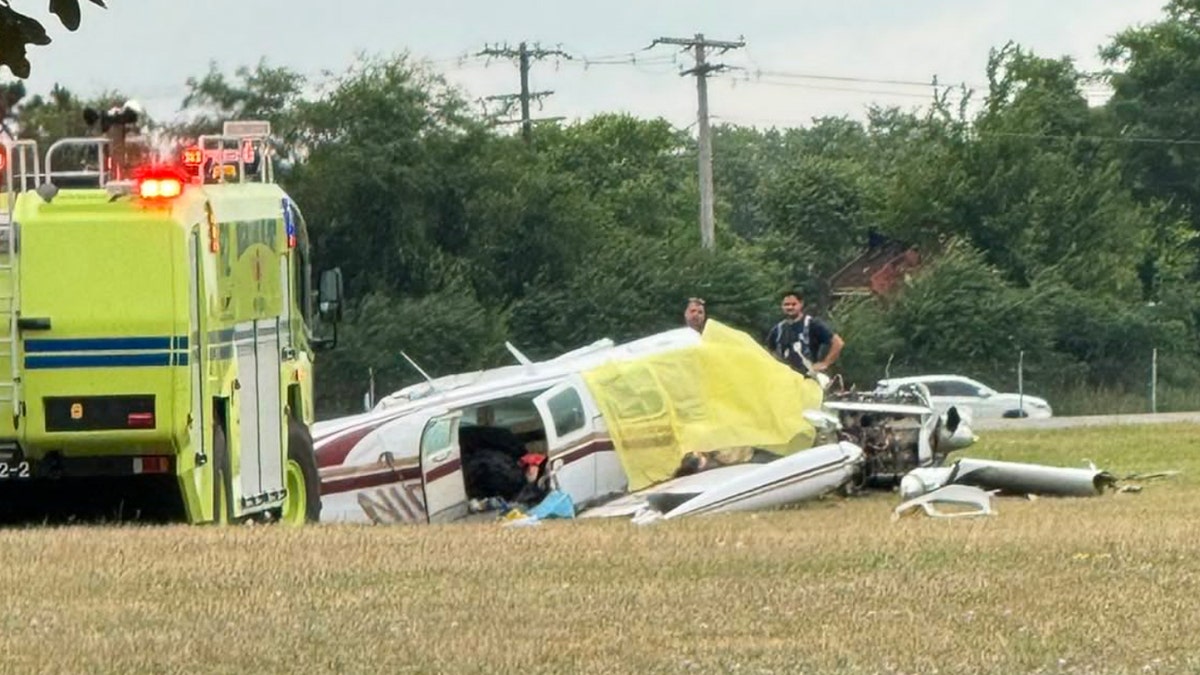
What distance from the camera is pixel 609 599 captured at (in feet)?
32.4

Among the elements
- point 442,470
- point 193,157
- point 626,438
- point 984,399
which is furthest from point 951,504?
point 984,399

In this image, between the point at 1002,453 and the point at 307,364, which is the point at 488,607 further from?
the point at 1002,453

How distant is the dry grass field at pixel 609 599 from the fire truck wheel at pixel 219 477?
1.36 metres

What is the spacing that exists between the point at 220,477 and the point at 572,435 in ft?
14.2

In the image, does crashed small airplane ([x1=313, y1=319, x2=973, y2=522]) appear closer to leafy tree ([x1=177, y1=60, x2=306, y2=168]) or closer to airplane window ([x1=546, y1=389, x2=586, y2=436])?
airplane window ([x1=546, y1=389, x2=586, y2=436])

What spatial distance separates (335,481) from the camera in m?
18.7

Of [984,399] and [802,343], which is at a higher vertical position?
[802,343]

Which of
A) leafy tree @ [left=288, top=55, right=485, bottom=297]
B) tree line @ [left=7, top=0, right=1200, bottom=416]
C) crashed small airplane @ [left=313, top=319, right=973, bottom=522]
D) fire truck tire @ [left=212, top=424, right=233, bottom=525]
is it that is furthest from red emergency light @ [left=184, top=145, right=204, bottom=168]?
leafy tree @ [left=288, top=55, right=485, bottom=297]

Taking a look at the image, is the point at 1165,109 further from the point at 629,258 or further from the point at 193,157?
the point at 193,157

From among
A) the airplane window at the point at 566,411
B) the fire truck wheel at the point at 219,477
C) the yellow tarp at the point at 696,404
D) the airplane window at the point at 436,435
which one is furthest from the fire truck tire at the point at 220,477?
the yellow tarp at the point at 696,404

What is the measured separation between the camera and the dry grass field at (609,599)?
8367mm

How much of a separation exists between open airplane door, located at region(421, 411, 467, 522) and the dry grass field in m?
4.42

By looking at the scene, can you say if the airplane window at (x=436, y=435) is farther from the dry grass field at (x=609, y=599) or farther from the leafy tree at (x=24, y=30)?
the leafy tree at (x=24, y=30)

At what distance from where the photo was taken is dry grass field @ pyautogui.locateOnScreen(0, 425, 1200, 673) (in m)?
8.37
